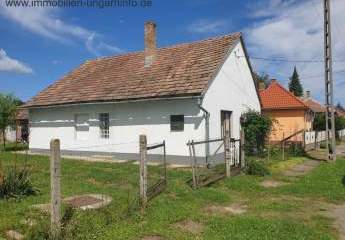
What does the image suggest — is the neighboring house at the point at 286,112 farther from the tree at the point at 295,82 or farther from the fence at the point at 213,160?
the tree at the point at 295,82

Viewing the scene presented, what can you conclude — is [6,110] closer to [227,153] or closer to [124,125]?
[124,125]

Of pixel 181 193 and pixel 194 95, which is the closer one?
pixel 181 193

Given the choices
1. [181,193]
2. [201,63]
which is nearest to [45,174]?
[181,193]

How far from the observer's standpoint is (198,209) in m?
9.10

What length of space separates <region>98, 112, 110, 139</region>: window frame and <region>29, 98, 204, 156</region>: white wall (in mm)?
215

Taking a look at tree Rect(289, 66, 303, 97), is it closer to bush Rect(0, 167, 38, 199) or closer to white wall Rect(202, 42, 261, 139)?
white wall Rect(202, 42, 261, 139)

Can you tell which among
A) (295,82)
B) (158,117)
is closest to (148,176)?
(158,117)

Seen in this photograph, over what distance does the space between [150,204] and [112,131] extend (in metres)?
11.5

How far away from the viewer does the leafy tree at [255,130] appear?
66.8 ft

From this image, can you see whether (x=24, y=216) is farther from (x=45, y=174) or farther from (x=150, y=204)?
(x=45, y=174)

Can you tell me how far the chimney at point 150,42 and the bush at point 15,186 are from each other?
13283mm

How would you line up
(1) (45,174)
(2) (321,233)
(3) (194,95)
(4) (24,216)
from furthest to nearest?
(3) (194,95), (1) (45,174), (4) (24,216), (2) (321,233)

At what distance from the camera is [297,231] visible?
7332mm

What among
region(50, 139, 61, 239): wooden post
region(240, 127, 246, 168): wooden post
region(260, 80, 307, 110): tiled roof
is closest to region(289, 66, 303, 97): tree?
region(260, 80, 307, 110): tiled roof
